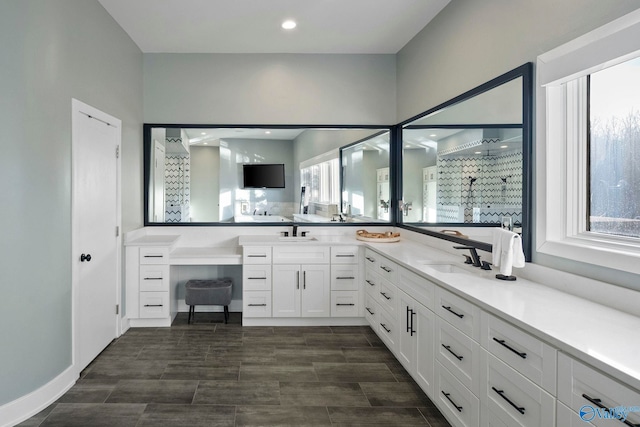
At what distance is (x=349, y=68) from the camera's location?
14.9 feet

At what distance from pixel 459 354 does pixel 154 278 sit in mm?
3023

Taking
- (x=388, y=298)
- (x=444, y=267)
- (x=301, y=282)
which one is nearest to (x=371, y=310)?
(x=388, y=298)

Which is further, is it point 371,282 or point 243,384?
point 371,282

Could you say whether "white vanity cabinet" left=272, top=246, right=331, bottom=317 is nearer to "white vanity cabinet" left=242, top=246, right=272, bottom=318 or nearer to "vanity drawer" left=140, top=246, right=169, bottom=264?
"white vanity cabinet" left=242, top=246, right=272, bottom=318

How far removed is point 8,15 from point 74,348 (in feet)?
7.04

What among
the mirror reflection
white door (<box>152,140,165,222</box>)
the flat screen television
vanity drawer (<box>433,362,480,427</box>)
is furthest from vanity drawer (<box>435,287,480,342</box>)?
white door (<box>152,140,165,222</box>)

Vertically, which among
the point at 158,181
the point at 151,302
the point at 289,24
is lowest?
the point at 151,302

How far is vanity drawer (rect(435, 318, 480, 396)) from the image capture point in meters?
1.93

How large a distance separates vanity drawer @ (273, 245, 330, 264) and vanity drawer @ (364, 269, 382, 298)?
0.43m

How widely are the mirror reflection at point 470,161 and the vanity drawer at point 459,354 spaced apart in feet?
2.60

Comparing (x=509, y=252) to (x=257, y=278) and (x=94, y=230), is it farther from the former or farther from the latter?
(x=94, y=230)

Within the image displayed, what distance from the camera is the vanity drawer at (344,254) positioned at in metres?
4.09

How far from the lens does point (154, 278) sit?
13.1 feet

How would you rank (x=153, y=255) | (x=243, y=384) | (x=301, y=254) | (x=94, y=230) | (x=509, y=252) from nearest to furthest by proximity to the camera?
(x=509, y=252), (x=243, y=384), (x=94, y=230), (x=153, y=255), (x=301, y=254)
